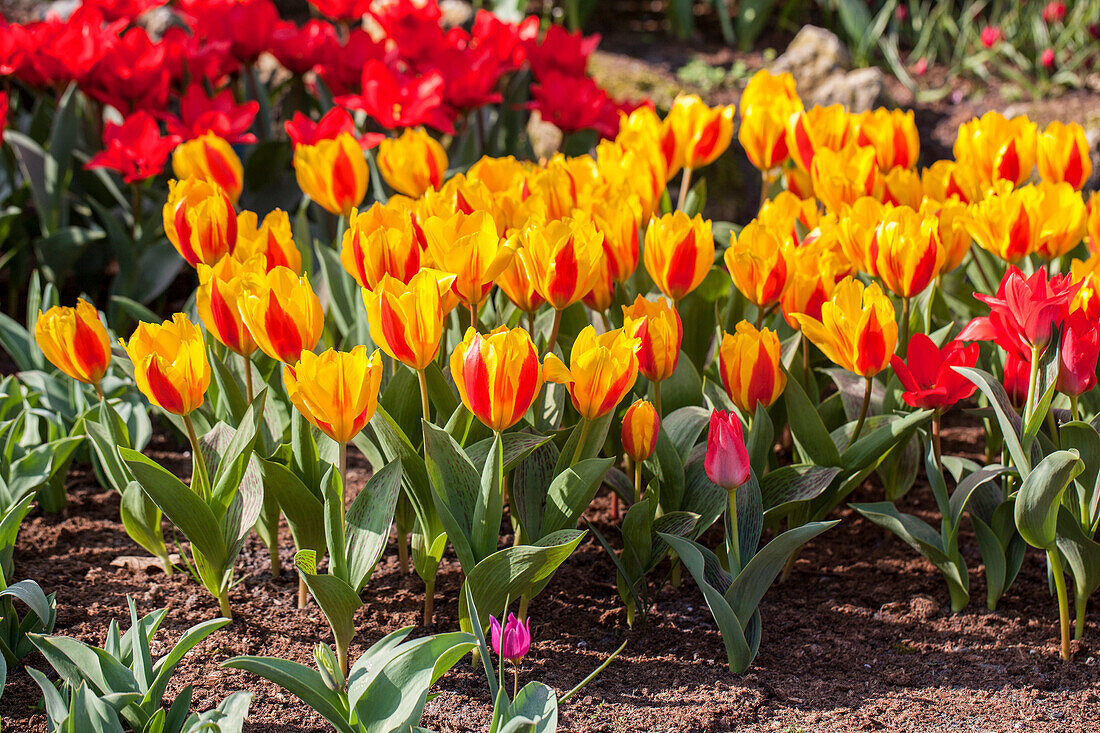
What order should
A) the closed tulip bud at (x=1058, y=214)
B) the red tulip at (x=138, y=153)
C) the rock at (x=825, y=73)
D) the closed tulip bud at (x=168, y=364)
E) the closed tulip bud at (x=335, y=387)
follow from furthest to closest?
1. the rock at (x=825, y=73)
2. the red tulip at (x=138, y=153)
3. the closed tulip bud at (x=1058, y=214)
4. the closed tulip bud at (x=168, y=364)
5. the closed tulip bud at (x=335, y=387)

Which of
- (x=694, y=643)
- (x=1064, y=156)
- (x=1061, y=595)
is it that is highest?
(x=1064, y=156)

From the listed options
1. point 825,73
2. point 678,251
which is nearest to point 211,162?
point 678,251

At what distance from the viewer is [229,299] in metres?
1.45

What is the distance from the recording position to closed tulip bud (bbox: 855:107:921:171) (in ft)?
7.59

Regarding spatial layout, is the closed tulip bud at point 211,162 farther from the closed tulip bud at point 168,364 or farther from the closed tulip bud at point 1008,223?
the closed tulip bud at point 1008,223

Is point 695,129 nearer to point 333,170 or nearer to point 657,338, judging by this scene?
point 333,170

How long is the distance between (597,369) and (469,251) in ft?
0.87

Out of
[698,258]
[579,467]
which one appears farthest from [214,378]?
[698,258]

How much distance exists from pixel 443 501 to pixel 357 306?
67 cm

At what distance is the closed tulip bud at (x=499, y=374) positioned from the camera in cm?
126

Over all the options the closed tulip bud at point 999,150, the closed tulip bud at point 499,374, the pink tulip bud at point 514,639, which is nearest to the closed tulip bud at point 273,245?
the closed tulip bud at point 499,374

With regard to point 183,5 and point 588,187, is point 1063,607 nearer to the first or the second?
point 588,187

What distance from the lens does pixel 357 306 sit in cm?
200

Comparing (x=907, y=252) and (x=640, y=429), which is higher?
(x=907, y=252)
